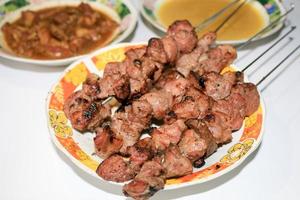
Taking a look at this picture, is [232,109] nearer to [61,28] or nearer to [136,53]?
[136,53]

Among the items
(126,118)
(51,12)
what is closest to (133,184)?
(126,118)

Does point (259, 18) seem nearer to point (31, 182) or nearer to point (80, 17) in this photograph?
point (80, 17)

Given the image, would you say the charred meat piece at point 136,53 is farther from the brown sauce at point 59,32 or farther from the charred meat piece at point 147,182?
the charred meat piece at point 147,182

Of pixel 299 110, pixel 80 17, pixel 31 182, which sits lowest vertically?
pixel 31 182

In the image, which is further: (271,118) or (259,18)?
(259,18)

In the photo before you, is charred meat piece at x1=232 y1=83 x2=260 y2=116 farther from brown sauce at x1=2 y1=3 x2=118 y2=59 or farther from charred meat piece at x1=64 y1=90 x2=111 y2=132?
brown sauce at x1=2 y1=3 x2=118 y2=59

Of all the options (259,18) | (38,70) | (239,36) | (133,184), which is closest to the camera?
(133,184)

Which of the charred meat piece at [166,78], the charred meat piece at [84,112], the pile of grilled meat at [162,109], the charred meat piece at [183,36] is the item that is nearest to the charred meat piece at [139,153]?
the pile of grilled meat at [162,109]

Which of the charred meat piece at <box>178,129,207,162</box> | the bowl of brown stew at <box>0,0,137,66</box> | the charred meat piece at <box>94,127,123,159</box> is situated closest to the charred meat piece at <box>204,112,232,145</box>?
the charred meat piece at <box>178,129,207,162</box>
